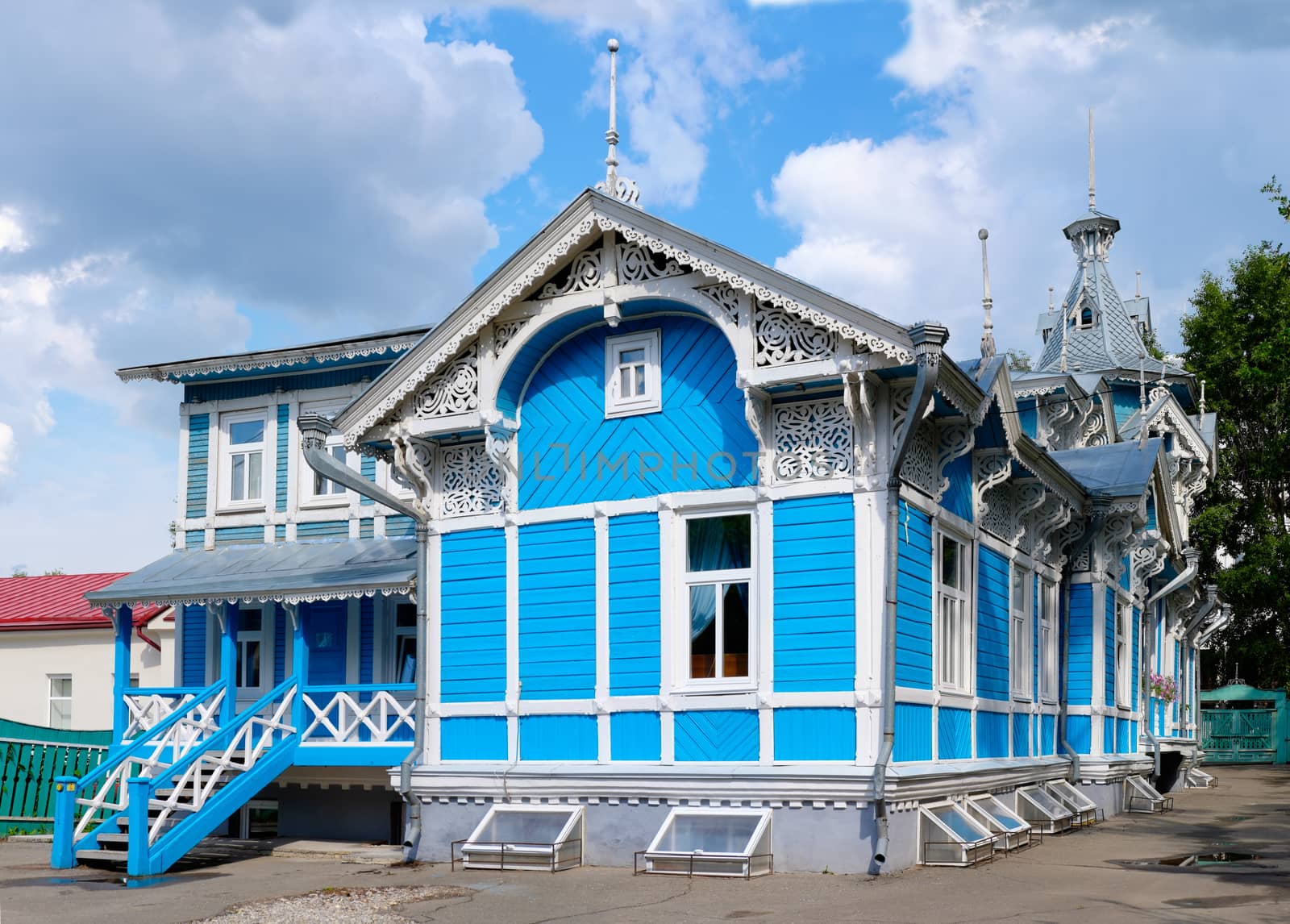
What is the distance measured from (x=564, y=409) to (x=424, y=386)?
5.48ft

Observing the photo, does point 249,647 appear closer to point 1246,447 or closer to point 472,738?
point 472,738

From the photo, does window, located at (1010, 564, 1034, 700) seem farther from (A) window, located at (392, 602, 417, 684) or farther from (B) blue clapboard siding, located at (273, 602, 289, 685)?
(B) blue clapboard siding, located at (273, 602, 289, 685)

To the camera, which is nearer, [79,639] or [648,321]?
[648,321]

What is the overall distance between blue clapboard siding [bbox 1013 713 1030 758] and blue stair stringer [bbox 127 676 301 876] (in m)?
8.84

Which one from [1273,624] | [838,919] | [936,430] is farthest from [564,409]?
[1273,624]

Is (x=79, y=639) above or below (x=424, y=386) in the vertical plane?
below

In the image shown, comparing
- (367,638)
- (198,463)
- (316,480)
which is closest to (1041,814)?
(367,638)

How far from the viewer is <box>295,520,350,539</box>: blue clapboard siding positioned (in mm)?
19406

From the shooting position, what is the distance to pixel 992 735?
1639 centimetres

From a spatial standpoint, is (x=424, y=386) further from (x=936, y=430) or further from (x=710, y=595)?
(x=936, y=430)

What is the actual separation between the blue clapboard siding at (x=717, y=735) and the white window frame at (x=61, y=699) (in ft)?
53.1

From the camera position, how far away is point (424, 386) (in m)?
15.3

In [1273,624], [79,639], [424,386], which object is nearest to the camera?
[424,386]

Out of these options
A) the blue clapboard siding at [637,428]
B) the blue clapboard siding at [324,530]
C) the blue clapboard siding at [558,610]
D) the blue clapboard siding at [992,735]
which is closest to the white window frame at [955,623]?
the blue clapboard siding at [992,735]
